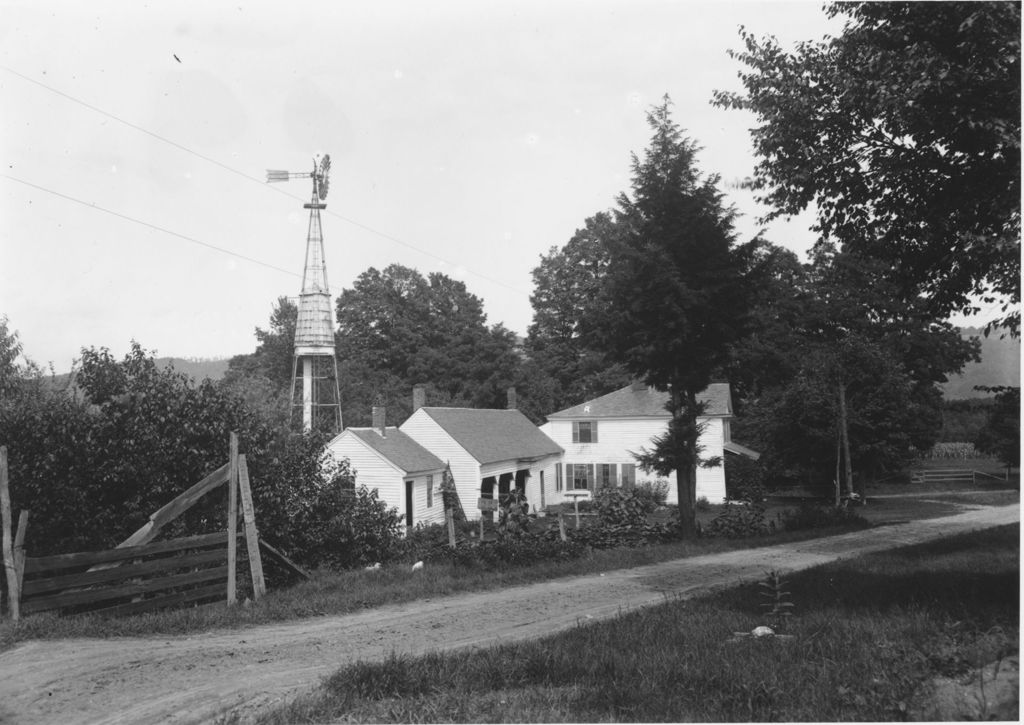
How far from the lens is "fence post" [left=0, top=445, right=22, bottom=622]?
9.50 metres

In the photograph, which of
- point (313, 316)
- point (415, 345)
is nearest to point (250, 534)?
point (313, 316)

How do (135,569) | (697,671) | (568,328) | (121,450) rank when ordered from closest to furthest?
1. (697,671)
2. (135,569)
3. (121,450)
4. (568,328)

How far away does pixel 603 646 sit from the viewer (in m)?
7.91

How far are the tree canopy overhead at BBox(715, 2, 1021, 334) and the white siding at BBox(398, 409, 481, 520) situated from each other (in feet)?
83.7

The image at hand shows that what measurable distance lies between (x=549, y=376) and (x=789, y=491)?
1657 cm

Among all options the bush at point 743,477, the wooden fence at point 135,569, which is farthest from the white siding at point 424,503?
the wooden fence at point 135,569

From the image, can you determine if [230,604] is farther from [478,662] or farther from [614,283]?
[614,283]

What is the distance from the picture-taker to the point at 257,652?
27.8 feet

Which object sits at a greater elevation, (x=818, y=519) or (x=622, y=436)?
(x=622, y=436)

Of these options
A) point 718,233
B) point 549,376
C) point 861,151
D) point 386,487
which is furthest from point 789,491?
point 861,151

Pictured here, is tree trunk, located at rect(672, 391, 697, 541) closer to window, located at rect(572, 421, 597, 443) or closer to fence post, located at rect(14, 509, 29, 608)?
fence post, located at rect(14, 509, 29, 608)

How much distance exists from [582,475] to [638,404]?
17.0 ft

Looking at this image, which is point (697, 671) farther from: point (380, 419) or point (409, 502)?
point (380, 419)

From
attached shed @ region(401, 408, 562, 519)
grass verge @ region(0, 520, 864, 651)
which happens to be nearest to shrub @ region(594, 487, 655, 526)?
attached shed @ region(401, 408, 562, 519)
